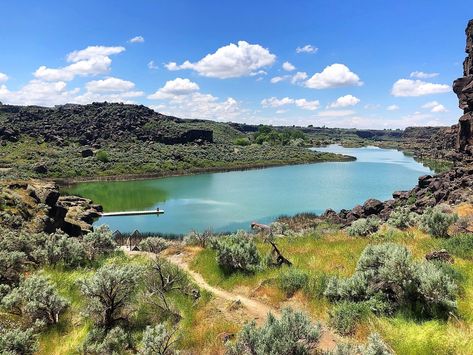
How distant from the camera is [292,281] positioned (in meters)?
10.2

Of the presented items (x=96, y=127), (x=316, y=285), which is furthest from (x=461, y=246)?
(x=96, y=127)

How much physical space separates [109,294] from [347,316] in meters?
5.39

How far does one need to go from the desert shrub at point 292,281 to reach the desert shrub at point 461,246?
4382 millimetres

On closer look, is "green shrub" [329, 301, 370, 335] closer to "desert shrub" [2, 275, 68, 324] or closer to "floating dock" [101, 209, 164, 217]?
"desert shrub" [2, 275, 68, 324]

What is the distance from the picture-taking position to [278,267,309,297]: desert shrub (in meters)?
10.1

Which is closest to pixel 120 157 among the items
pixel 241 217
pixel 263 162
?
pixel 263 162

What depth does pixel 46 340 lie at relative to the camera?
8.33m

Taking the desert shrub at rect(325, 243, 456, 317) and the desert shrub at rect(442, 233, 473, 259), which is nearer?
the desert shrub at rect(325, 243, 456, 317)

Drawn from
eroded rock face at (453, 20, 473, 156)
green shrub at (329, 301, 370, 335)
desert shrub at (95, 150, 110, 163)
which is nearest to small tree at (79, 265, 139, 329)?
green shrub at (329, 301, 370, 335)

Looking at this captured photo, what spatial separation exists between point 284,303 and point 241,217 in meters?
38.3

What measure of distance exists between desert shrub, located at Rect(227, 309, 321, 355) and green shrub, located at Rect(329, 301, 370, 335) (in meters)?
1.12

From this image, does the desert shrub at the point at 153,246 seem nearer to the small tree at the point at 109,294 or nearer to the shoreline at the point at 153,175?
the small tree at the point at 109,294

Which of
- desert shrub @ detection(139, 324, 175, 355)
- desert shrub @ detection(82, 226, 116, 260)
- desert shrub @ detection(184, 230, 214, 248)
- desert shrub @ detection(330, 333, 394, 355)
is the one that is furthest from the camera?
desert shrub @ detection(184, 230, 214, 248)

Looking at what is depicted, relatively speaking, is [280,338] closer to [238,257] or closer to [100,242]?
[238,257]
